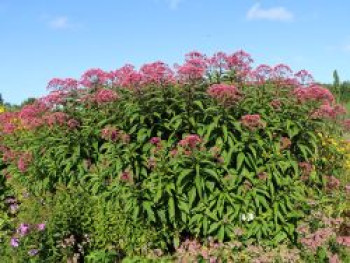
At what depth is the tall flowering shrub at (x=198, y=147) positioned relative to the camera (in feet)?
19.4

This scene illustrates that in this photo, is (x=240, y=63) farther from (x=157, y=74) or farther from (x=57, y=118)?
(x=57, y=118)

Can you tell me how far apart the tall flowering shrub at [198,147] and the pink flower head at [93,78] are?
0.06 ft

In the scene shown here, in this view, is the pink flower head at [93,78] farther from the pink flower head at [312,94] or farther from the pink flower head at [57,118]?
the pink flower head at [312,94]

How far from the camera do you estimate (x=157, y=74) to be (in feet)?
20.9

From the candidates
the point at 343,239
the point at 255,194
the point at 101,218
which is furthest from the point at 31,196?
the point at 343,239

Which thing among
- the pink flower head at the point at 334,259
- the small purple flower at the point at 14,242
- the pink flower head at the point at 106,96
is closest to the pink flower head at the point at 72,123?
the pink flower head at the point at 106,96

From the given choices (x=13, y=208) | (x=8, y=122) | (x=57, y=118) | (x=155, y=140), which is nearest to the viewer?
(x=155, y=140)

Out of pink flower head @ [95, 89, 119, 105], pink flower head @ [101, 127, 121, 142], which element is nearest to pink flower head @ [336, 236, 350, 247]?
pink flower head @ [101, 127, 121, 142]

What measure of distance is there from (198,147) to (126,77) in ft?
4.04

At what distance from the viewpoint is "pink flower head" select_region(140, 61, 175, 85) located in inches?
251

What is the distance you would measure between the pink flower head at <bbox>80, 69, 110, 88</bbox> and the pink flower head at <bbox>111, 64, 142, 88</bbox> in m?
0.14

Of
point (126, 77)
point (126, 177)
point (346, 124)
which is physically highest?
point (126, 77)

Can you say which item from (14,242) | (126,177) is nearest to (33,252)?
(14,242)

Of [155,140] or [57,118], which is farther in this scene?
[57,118]
